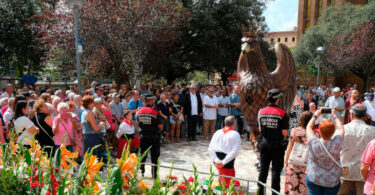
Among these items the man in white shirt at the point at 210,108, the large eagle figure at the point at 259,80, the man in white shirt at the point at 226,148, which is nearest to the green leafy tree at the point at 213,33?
the man in white shirt at the point at 210,108

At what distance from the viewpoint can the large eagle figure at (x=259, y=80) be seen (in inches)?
234

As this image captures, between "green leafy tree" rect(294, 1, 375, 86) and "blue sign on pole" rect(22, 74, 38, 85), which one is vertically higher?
"green leafy tree" rect(294, 1, 375, 86)

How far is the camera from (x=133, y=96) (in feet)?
26.3

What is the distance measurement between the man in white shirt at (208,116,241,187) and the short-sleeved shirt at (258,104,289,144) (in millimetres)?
464

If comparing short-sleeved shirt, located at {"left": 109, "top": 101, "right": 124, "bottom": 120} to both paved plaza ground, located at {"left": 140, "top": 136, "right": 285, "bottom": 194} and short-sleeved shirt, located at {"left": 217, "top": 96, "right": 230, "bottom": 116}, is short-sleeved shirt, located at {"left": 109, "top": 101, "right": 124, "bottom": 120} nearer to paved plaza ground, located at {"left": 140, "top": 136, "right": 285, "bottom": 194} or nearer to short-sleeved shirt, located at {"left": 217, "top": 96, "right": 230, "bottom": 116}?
paved plaza ground, located at {"left": 140, "top": 136, "right": 285, "bottom": 194}

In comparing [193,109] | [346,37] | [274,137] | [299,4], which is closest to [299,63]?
[346,37]

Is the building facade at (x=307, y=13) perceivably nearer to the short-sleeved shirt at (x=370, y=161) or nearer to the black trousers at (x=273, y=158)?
the black trousers at (x=273, y=158)

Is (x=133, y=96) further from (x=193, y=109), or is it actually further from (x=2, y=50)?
(x=2, y=50)

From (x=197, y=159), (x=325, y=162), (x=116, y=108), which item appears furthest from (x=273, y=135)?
(x=116, y=108)

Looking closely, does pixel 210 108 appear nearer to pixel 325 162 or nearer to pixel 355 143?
pixel 355 143

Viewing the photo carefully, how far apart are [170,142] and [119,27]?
4176 millimetres

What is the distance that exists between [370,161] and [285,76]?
9.99 feet

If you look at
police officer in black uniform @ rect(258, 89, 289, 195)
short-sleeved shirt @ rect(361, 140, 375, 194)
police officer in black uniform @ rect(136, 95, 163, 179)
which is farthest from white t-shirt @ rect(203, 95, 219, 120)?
short-sleeved shirt @ rect(361, 140, 375, 194)

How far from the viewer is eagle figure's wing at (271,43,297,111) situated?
19.7 feet
